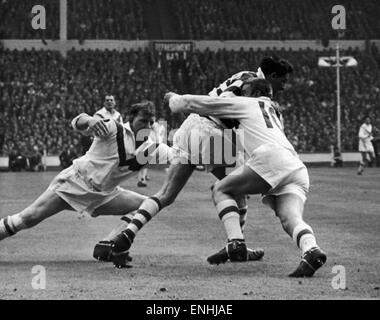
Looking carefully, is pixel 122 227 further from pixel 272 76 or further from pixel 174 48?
pixel 174 48

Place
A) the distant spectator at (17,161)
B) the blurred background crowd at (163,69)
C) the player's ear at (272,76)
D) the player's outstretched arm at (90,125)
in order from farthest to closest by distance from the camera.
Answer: the blurred background crowd at (163,69) < the distant spectator at (17,161) < the player's ear at (272,76) < the player's outstretched arm at (90,125)

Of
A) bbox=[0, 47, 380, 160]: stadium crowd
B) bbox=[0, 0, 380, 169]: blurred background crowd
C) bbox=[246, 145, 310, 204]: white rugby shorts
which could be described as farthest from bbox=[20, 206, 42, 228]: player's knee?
bbox=[0, 47, 380, 160]: stadium crowd

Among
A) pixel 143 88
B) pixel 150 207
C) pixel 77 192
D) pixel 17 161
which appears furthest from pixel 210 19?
pixel 150 207

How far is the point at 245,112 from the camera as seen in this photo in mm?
9141

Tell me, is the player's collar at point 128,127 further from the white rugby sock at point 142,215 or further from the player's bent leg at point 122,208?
the white rugby sock at point 142,215

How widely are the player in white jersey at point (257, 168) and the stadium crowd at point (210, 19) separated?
40.6m

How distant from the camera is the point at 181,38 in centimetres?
5138

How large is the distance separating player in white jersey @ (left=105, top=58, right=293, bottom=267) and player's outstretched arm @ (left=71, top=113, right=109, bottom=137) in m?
0.86

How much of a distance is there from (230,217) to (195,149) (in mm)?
1360

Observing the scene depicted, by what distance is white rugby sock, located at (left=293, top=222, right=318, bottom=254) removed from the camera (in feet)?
27.6

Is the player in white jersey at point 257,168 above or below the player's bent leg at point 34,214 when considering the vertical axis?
above

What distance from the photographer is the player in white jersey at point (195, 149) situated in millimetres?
9781

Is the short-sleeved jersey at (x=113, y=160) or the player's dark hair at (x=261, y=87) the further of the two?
the short-sleeved jersey at (x=113, y=160)

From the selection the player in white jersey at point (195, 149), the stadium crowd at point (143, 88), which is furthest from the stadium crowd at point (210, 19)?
the player in white jersey at point (195, 149)
